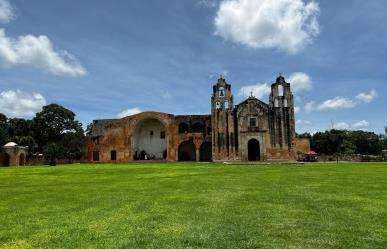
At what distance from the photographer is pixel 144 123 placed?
169 ft

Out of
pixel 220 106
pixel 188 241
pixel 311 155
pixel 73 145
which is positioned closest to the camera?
pixel 188 241

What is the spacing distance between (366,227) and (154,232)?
3258mm

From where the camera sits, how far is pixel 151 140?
169ft

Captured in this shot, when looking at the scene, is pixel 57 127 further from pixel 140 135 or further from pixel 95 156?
pixel 140 135

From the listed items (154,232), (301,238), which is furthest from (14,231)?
(301,238)

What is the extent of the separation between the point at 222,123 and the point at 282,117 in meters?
7.27

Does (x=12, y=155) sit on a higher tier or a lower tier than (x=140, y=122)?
lower

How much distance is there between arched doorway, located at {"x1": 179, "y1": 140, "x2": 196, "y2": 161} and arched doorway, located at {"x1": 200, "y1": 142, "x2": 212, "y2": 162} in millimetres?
1174

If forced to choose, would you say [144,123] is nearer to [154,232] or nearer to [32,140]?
[32,140]

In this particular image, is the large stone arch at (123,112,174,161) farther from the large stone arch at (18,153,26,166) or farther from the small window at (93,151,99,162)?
the large stone arch at (18,153,26,166)

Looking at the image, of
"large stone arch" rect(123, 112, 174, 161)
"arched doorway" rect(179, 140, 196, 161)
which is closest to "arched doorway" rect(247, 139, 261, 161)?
"arched doorway" rect(179, 140, 196, 161)

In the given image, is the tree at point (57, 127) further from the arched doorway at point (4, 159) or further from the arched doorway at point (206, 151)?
the arched doorway at point (206, 151)

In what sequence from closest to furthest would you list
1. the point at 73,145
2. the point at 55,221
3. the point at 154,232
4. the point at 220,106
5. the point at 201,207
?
the point at 154,232 → the point at 55,221 → the point at 201,207 → the point at 220,106 → the point at 73,145

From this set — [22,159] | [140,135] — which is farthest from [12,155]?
[140,135]
